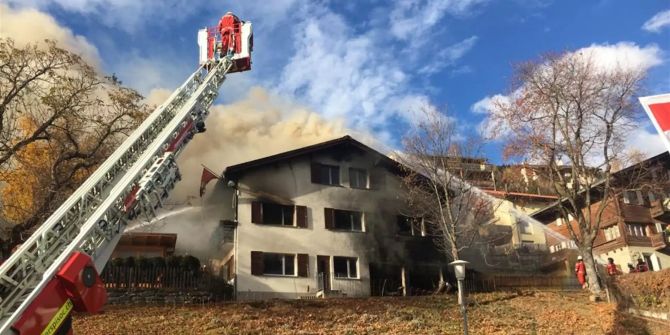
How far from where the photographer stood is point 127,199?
1155 cm

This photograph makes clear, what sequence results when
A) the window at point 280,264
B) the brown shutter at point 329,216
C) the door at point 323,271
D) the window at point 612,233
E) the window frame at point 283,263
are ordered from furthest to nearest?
the window at point 612,233 < the brown shutter at point 329,216 < the door at point 323,271 < the window frame at point 283,263 < the window at point 280,264

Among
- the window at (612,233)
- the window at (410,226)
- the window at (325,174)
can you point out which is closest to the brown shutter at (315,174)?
the window at (325,174)

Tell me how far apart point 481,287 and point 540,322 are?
31.1 ft

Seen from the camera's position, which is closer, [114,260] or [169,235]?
[114,260]

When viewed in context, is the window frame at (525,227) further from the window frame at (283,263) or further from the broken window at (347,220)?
the window frame at (283,263)

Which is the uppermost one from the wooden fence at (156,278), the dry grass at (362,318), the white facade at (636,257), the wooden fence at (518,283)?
the white facade at (636,257)

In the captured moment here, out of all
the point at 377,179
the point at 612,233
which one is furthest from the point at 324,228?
the point at 612,233

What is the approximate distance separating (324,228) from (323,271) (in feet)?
8.38

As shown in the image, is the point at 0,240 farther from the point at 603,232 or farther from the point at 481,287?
the point at 603,232

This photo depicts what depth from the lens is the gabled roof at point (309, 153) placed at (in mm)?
31734

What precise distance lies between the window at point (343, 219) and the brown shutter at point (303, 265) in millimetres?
2592

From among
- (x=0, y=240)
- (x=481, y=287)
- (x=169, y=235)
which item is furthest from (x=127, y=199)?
(x=481, y=287)

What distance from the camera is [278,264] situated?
1209 inches

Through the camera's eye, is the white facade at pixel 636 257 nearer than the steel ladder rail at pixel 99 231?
No
